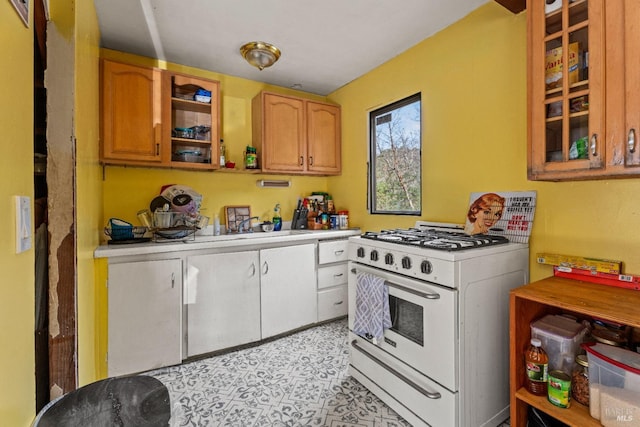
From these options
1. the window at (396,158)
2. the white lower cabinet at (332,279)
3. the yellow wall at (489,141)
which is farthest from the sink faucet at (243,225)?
the yellow wall at (489,141)

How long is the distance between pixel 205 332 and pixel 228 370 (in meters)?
0.35

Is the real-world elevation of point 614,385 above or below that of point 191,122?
below

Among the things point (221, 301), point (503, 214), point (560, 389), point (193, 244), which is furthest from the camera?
point (221, 301)

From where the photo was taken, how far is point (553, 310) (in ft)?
5.12

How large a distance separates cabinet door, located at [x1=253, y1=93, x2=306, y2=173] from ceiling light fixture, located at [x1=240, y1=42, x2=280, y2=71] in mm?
478

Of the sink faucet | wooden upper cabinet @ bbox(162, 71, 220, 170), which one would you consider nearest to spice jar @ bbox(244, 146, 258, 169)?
wooden upper cabinet @ bbox(162, 71, 220, 170)

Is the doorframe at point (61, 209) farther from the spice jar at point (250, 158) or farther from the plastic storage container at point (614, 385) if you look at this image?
the plastic storage container at point (614, 385)

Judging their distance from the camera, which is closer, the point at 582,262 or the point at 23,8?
the point at 23,8

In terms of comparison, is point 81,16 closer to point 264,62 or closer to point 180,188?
point 264,62

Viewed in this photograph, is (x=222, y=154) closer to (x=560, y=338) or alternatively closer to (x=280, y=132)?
(x=280, y=132)

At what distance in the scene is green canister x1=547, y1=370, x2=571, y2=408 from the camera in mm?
1240

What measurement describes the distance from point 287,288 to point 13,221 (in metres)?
2.15

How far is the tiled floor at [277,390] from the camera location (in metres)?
1.67

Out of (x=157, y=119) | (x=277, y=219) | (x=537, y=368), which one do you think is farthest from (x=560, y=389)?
(x=157, y=119)
